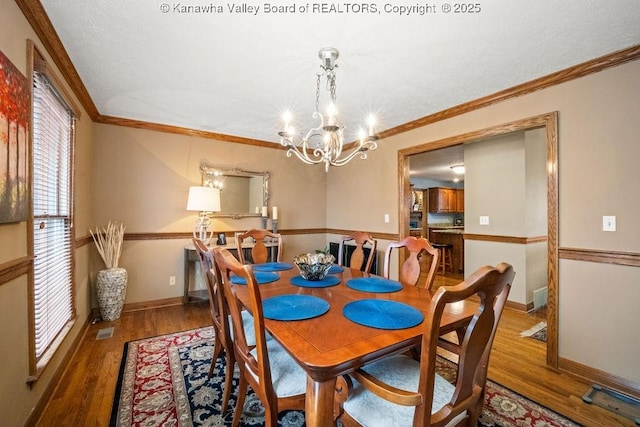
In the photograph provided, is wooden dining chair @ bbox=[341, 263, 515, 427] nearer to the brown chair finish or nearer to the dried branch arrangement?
the brown chair finish

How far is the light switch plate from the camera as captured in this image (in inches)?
76.4

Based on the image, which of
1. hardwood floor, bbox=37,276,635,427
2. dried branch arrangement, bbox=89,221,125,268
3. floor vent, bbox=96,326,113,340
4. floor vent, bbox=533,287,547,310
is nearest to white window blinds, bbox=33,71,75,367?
hardwood floor, bbox=37,276,635,427

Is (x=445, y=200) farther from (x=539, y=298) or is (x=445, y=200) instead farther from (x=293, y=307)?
(x=293, y=307)

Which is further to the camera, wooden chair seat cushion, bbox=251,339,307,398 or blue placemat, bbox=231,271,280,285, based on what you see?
blue placemat, bbox=231,271,280,285

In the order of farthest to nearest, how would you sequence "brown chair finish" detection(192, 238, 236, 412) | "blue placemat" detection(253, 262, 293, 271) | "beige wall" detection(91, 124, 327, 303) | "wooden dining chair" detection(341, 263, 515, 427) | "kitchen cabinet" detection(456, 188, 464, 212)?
"kitchen cabinet" detection(456, 188, 464, 212) → "beige wall" detection(91, 124, 327, 303) → "blue placemat" detection(253, 262, 293, 271) → "brown chair finish" detection(192, 238, 236, 412) → "wooden dining chair" detection(341, 263, 515, 427)

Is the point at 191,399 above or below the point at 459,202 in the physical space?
below

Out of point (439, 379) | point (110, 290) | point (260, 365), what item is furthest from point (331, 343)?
point (110, 290)

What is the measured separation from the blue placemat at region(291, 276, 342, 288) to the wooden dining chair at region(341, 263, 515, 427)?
24.5 inches

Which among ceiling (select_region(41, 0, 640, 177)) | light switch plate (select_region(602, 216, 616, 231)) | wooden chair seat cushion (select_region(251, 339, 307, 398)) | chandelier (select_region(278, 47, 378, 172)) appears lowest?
wooden chair seat cushion (select_region(251, 339, 307, 398))

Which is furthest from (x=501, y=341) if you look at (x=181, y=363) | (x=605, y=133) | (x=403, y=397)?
(x=181, y=363)

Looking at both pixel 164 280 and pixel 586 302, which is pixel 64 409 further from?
pixel 586 302

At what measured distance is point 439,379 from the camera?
49.6 inches

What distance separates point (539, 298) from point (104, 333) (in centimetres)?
495

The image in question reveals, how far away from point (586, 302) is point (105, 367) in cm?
360
